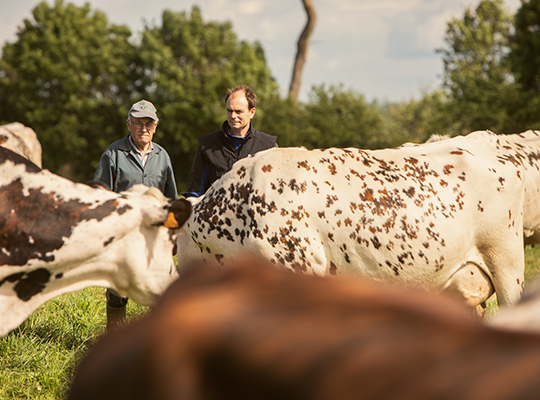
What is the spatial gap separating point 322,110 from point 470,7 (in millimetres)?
17567

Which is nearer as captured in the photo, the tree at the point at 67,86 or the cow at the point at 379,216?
the cow at the point at 379,216

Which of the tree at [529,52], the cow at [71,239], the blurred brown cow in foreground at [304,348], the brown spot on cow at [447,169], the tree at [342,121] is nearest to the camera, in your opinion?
the blurred brown cow in foreground at [304,348]

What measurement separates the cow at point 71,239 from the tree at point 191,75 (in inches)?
1021

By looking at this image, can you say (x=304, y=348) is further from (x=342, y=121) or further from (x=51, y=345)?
(x=342, y=121)

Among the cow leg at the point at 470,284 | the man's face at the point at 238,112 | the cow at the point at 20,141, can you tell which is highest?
the man's face at the point at 238,112

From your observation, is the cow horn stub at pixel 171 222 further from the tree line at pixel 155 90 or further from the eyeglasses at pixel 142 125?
the tree line at pixel 155 90

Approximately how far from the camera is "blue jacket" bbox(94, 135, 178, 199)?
473 cm

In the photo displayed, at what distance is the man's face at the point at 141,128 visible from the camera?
4773mm

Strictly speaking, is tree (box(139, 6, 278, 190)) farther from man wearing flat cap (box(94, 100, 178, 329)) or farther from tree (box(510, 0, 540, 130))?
man wearing flat cap (box(94, 100, 178, 329))

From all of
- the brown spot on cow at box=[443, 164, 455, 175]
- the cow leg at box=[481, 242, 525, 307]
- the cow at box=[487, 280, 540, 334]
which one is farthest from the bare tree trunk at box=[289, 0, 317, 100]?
the cow at box=[487, 280, 540, 334]

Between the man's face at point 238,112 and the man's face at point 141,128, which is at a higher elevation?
the man's face at point 238,112

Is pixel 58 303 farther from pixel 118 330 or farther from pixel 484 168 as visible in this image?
pixel 118 330

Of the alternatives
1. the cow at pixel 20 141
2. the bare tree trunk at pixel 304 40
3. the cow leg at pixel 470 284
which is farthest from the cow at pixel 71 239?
the bare tree trunk at pixel 304 40

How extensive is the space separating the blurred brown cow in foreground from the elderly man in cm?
452
